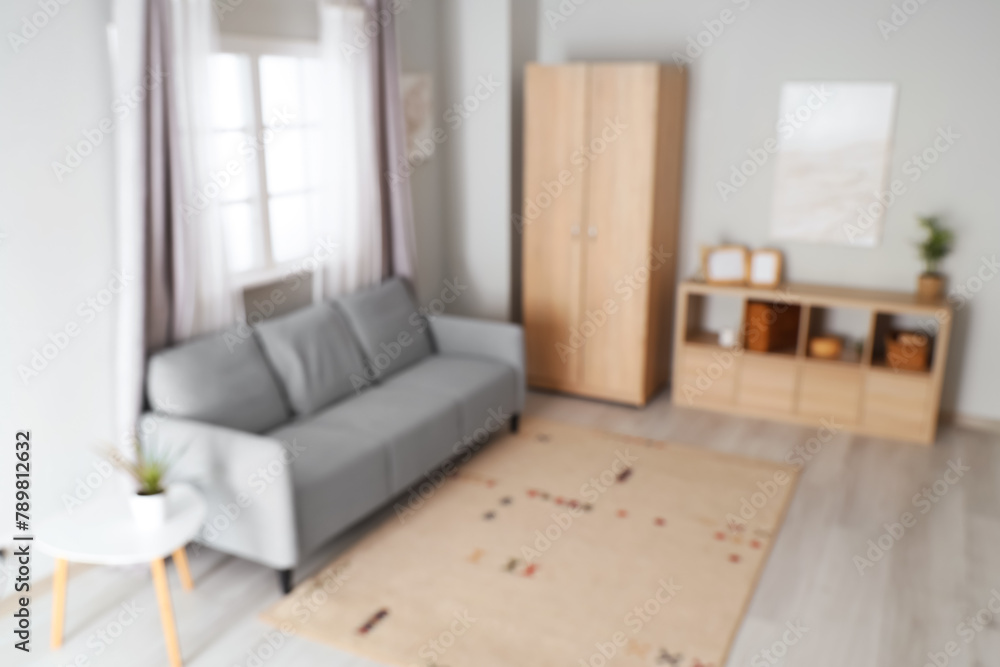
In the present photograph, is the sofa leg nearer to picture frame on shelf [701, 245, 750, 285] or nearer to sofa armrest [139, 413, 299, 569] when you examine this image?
sofa armrest [139, 413, 299, 569]

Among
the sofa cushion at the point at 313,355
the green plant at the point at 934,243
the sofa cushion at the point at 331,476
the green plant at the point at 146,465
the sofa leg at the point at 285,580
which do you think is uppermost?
the green plant at the point at 934,243

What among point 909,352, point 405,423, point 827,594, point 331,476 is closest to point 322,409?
point 405,423

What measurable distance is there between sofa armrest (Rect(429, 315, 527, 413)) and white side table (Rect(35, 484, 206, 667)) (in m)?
1.90

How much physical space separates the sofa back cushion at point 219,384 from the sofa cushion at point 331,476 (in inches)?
5.1

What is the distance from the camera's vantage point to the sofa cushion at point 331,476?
3090 millimetres

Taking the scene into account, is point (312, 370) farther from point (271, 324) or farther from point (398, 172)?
point (398, 172)

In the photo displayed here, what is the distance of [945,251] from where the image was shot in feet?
14.6

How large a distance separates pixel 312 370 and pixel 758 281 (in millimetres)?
2590

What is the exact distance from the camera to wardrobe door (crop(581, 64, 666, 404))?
14.9 ft

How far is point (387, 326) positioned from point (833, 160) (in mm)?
2600

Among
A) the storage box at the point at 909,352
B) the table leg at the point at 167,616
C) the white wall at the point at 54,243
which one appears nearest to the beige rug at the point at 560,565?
the table leg at the point at 167,616

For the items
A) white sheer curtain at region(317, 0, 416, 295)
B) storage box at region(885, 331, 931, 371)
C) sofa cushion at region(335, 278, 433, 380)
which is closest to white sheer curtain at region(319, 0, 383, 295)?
white sheer curtain at region(317, 0, 416, 295)

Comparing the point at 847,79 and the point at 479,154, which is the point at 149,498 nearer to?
the point at 479,154

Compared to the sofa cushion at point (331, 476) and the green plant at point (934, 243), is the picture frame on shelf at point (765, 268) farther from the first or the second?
the sofa cushion at point (331, 476)
